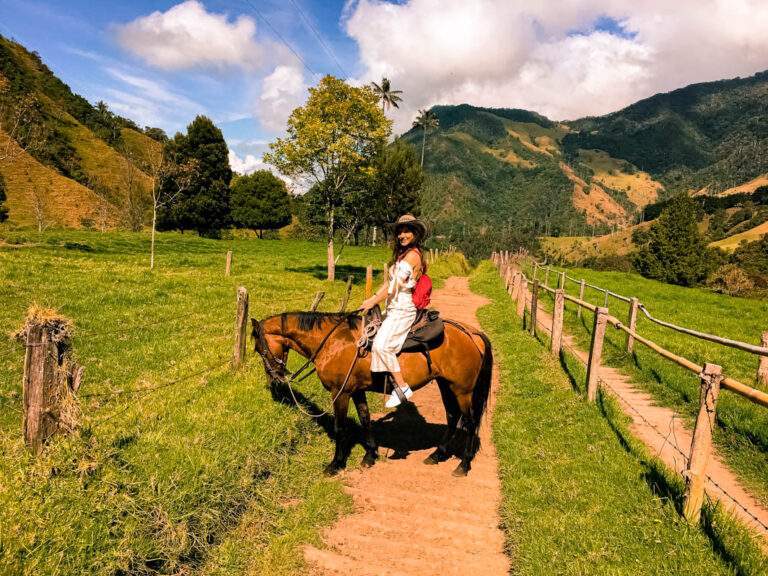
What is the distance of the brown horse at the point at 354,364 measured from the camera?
20.2ft

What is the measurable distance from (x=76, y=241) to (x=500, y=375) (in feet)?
95.5

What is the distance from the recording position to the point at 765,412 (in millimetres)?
6828

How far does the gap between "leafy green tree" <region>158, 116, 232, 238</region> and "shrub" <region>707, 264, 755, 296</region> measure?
57.7 m

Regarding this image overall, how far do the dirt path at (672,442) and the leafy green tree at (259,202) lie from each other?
2523 inches

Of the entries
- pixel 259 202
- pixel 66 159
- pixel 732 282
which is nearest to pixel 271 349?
pixel 732 282

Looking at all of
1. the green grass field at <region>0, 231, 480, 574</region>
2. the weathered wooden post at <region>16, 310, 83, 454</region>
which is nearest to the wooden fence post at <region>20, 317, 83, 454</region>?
the weathered wooden post at <region>16, 310, 83, 454</region>

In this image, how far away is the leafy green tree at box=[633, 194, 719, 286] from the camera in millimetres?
62156

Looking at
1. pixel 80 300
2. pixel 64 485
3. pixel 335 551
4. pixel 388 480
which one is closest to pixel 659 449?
pixel 388 480

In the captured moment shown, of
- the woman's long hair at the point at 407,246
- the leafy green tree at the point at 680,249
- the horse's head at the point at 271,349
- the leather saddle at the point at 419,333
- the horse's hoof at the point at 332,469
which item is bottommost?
the horse's hoof at the point at 332,469

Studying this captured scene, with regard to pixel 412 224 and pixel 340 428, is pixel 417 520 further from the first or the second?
pixel 412 224

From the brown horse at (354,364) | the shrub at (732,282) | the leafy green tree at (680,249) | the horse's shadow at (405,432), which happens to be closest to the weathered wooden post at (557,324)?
the horse's shadow at (405,432)

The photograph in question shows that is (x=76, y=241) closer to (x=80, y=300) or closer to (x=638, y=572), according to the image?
(x=80, y=300)

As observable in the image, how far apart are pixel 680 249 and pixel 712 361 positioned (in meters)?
63.5

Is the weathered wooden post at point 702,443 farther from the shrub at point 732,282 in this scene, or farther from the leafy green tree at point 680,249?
the leafy green tree at point 680,249
